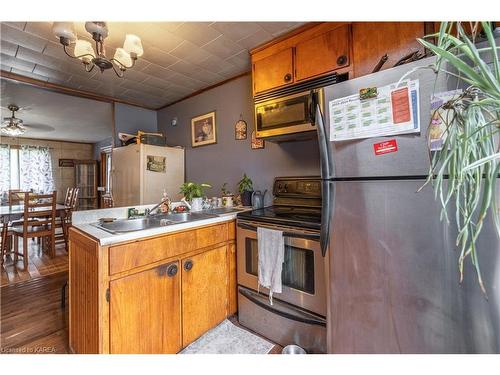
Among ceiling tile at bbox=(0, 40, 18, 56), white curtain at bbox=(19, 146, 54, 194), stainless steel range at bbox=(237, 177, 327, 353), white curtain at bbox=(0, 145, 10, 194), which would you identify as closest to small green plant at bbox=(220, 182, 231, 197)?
stainless steel range at bbox=(237, 177, 327, 353)

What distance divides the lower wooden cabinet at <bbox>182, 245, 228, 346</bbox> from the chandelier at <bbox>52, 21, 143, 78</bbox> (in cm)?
158

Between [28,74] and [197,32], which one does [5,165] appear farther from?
[197,32]

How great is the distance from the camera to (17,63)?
2105 millimetres

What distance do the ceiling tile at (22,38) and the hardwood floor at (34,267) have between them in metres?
2.44

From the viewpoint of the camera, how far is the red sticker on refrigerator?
3.10 ft

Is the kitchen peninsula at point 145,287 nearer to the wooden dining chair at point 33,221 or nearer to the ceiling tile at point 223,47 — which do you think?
the ceiling tile at point 223,47

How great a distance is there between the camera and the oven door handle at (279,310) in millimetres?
1350

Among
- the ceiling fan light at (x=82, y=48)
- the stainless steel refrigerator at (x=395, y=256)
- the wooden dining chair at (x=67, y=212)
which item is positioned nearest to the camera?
the stainless steel refrigerator at (x=395, y=256)

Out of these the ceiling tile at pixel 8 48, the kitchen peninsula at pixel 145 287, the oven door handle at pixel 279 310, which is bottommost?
the oven door handle at pixel 279 310

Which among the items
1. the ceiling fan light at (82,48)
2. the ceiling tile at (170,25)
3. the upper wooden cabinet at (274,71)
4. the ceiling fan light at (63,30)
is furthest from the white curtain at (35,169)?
the upper wooden cabinet at (274,71)

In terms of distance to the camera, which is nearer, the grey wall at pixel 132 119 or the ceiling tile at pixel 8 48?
the ceiling tile at pixel 8 48

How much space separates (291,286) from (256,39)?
196 centimetres

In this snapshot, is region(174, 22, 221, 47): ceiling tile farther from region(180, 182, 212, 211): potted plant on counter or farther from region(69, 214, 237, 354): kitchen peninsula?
region(69, 214, 237, 354): kitchen peninsula
